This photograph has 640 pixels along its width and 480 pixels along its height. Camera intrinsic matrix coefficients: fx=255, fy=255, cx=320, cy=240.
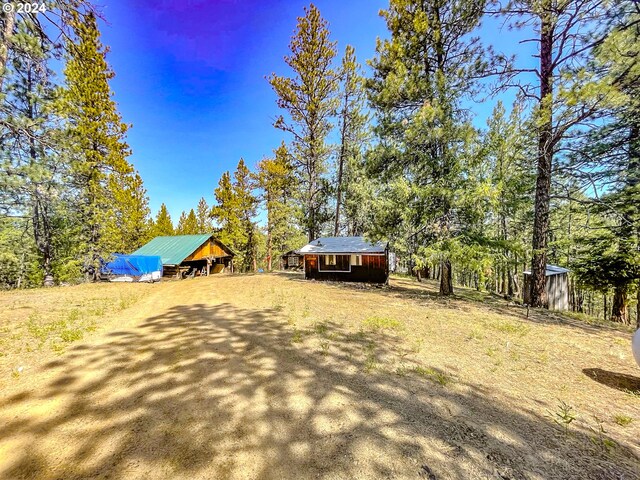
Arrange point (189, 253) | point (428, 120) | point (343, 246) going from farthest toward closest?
point (189, 253)
point (343, 246)
point (428, 120)

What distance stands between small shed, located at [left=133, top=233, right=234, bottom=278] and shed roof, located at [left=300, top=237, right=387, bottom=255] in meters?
11.7

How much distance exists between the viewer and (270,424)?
314 centimetres

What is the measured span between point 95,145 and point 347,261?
18108 millimetres

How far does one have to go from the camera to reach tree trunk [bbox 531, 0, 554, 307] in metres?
8.94

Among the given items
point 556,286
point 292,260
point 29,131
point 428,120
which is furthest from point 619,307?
point 292,260

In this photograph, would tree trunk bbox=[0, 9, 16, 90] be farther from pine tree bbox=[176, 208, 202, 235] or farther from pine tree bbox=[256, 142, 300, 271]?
pine tree bbox=[176, 208, 202, 235]

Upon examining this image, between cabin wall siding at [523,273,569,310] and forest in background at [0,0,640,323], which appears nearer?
forest in background at [0,0,640,323]

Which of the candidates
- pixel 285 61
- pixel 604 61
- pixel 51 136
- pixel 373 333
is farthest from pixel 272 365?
pixel 285 61

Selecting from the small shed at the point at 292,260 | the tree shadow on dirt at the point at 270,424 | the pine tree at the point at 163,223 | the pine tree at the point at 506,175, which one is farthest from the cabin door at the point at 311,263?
the pine tree at the point at 163,223

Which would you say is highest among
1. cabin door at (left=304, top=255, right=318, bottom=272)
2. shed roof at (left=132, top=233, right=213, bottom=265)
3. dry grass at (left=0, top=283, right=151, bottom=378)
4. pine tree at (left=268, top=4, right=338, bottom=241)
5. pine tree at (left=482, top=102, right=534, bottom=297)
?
pine tree at (left=268, top=4, right=338, bottom=241)

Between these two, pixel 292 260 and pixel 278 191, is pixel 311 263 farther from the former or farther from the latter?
pixel 292 260

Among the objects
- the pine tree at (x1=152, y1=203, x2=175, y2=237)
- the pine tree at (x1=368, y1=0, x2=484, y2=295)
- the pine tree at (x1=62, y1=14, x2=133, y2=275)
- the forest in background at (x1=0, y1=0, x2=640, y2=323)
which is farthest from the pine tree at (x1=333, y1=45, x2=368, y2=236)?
the pine tree at (x1=152, y1=203, x2=175, y2=237)

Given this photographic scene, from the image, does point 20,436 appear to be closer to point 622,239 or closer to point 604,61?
point 604,61

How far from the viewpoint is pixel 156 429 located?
3.03m
